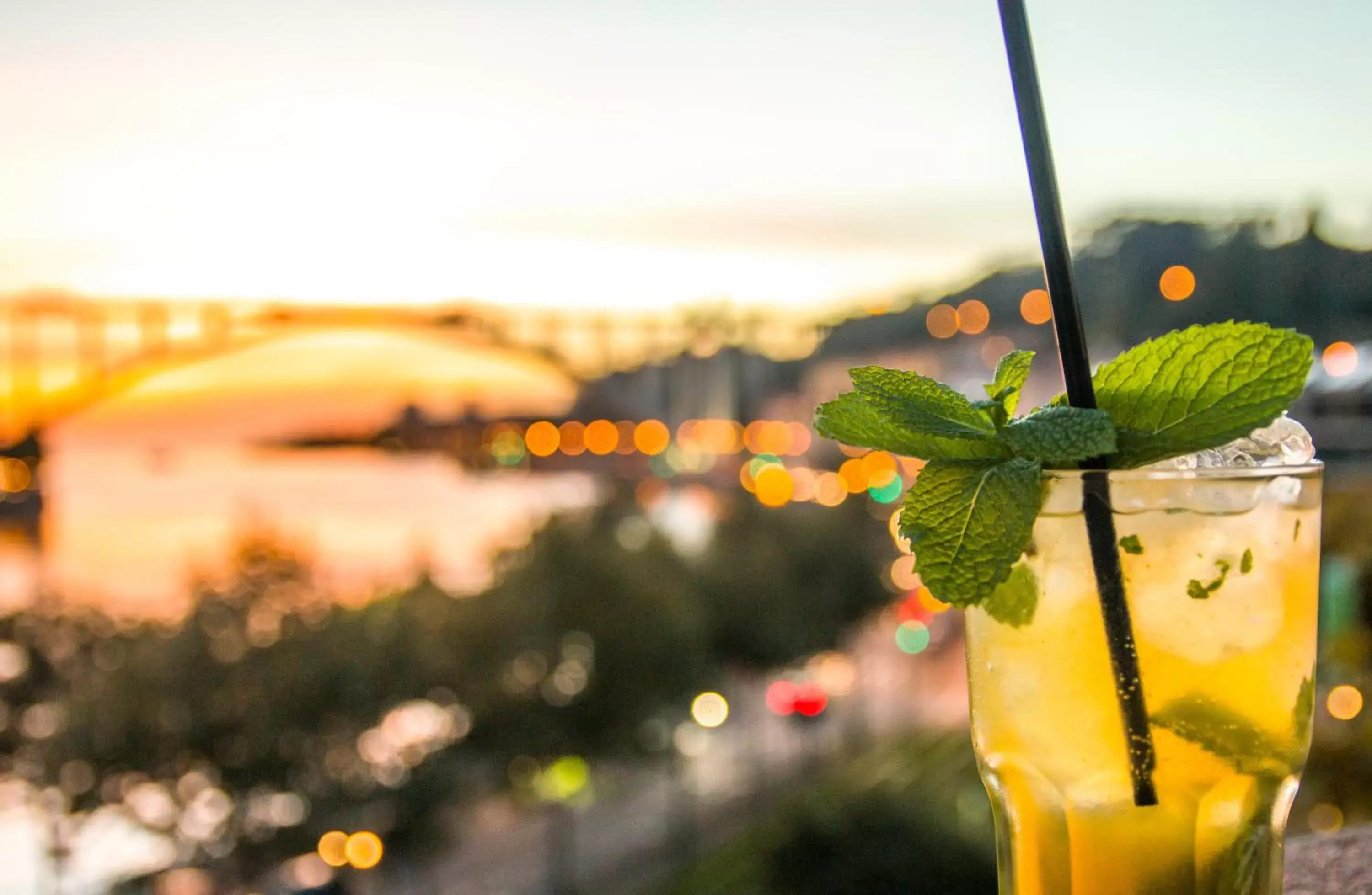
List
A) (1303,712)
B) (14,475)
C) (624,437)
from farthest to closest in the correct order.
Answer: (624,437) < (14,475) < (1303,712)

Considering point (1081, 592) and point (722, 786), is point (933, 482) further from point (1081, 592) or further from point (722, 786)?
point (722, 786)

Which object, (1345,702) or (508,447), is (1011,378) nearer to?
(1345,702)

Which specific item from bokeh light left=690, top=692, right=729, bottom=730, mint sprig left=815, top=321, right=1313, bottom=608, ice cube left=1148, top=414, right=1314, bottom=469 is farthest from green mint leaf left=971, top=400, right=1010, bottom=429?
bokeh light left=690, top=692, right=729, bottom=730

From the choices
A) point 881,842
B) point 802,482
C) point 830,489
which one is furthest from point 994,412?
point 802,482

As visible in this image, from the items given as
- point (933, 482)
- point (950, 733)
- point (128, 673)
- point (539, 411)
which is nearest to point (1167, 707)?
point (933, 482)

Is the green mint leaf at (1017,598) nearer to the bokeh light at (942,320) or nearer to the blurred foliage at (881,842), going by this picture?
the blurred foliage at (881,842)

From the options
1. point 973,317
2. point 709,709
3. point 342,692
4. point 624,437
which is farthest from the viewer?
point 624,437
